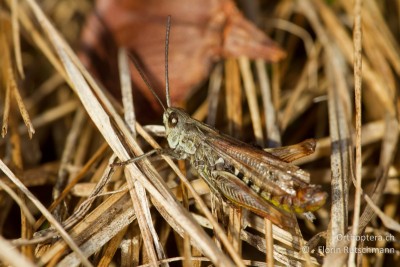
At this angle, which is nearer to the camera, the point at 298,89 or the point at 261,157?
the point at 261,157

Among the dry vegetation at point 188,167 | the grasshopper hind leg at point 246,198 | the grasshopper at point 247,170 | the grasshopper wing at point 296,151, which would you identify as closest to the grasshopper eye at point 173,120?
the grasshopper at point 247,170

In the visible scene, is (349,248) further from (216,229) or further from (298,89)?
(298,89)

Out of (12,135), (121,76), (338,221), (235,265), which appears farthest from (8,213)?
(338,221)

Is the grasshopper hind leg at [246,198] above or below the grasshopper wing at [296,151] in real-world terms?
below
